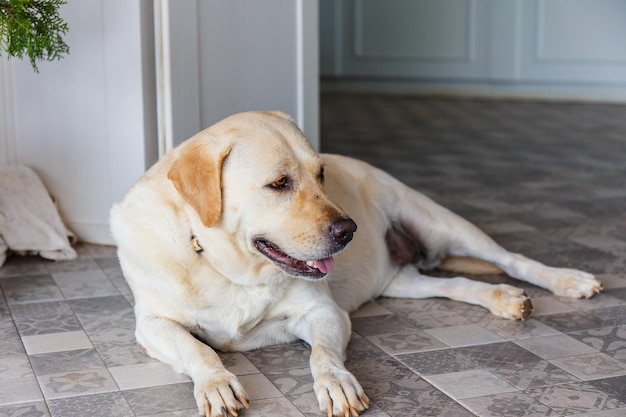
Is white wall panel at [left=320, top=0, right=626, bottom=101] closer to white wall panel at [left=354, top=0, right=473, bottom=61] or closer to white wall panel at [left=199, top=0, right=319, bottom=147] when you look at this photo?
white wall panel at [left=354, top=0, right=473, bottom=61]

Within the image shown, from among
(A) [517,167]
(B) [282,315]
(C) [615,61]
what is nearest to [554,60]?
(C) [615,61]

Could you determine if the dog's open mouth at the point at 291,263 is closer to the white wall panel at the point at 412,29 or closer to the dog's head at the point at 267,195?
the dog's head at the point at 267,195

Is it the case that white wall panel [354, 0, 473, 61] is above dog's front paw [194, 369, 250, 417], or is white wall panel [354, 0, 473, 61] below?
above

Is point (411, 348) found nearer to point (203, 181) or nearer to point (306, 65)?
point (203, 181)

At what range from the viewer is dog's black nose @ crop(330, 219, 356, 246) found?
6.84ft

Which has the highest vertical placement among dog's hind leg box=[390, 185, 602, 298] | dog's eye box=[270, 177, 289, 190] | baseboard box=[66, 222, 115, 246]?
dog's eye box=[270, 177, 289, 190]

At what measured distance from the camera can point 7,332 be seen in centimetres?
263

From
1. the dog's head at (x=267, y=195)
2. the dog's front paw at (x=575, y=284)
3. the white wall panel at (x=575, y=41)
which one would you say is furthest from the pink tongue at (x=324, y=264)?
the white wall panel at (x=575, y=41)

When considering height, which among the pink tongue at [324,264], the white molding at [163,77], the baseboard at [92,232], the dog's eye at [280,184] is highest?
the white molding at [163,77]

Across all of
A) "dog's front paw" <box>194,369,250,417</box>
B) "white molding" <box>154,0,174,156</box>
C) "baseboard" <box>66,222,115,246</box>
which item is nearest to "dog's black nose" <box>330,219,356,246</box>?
"dog's front paw" <box>194,369,250,417</box>

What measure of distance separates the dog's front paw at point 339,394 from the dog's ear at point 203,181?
1.42 feet

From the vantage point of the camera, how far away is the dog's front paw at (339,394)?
1.99m

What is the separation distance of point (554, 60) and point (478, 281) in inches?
228

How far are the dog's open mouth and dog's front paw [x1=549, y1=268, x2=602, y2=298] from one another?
3.26 ft
